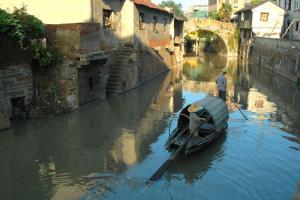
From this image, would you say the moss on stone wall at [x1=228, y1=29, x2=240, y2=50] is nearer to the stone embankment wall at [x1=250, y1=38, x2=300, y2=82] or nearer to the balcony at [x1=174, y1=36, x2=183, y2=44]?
the stone embankment wall at [x1=250, y1=38, x2=300, y2=82]

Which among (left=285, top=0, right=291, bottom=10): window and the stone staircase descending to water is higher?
(left=285, top=0, right=291, bottom=10): window

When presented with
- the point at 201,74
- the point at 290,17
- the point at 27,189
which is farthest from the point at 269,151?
the point at 290,17

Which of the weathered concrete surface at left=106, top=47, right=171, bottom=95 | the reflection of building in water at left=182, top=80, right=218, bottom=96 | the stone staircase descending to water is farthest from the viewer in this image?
the reflection of building in water at left=182, top=80, right=218, bottom=96

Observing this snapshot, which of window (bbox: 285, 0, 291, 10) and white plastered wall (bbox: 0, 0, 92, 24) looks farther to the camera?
window (bbox: 285, 0, 291, 10)

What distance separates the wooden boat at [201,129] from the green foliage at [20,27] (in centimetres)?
808

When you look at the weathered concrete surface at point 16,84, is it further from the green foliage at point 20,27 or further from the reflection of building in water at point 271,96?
the reflection of building in water at point 271,96

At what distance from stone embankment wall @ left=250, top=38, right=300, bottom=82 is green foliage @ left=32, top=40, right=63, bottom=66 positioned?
18683 millimetres

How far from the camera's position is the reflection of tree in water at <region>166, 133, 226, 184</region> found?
1112 cm

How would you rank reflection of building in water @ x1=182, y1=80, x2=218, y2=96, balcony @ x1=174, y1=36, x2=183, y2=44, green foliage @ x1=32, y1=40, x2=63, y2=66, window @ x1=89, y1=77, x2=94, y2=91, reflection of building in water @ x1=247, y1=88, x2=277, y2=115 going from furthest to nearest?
balcony @ x1=174, y1=36, x2=183, y2=44 < reflection of building in water @ x1=182, y1=80, x2=218, y2=96 < window @ x1=89, y1=77, x2=94, y2=91 < reflection of building in water @ x1=247, y1=88, x2=277, y2=115 < green foliage @ x1=32, y1=40, x2=63, y2=66

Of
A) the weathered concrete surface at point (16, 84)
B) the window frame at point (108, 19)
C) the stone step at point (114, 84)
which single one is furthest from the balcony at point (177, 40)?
the weathered concrete surface at point (16, 84)

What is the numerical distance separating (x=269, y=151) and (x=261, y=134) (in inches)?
A: 87.6

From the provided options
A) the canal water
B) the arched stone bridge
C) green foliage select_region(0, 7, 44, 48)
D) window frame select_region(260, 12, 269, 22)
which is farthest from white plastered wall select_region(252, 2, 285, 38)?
green foliage select_region(0, 7, 44, 48)

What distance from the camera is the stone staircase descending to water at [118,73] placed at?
78.6 feet

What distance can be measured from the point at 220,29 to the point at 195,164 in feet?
151
